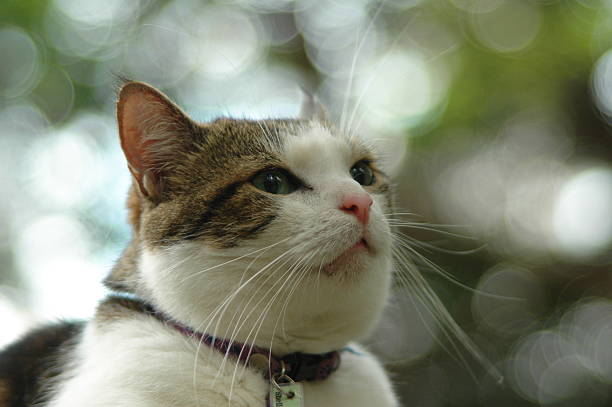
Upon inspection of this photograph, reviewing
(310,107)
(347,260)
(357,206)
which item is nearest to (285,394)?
(347,260)

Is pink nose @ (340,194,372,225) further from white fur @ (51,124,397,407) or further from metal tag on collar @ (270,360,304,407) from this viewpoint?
metal tag on collar @ (270,360,304,407)

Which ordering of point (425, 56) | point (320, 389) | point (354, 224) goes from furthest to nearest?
1. point (425, 56)
2. point (320, 389)
3. point (354, 224)

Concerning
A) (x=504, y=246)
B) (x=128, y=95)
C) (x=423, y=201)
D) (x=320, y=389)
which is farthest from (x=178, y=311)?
(x=504, y=246)

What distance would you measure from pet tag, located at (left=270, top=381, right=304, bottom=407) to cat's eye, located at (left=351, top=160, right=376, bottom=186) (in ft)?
2.49

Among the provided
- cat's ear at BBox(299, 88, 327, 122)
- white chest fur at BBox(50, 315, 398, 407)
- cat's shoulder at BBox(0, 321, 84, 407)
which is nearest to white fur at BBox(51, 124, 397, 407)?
white chest fur at BBox(50, 315, 398, 407)

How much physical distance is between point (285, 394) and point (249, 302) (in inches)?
11.1

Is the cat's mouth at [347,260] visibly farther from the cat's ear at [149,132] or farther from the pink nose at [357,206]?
the cat's ear at [149,132]

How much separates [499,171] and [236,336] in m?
3.67

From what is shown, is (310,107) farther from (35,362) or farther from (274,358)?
(35,362)

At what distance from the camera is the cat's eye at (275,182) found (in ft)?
5.33

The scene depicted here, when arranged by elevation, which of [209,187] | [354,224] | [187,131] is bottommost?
[354,224]

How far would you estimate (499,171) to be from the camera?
4.58 metres

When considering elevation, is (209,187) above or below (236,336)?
above

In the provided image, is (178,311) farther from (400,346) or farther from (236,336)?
(400,346)
